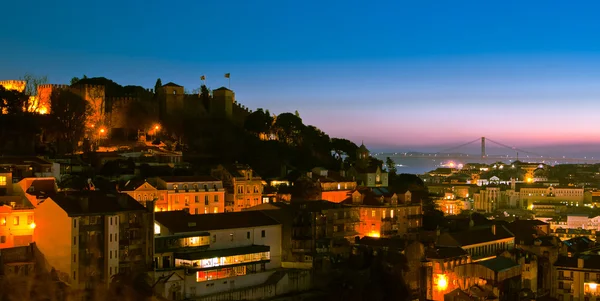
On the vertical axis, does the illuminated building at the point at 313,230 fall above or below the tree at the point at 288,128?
below

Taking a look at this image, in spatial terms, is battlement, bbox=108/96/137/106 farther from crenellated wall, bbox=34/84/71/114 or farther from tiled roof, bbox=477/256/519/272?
tiled roof, bbox=477/256/519/272

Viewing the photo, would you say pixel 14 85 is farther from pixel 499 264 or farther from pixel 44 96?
pixel 499 264

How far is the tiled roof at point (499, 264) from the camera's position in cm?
2932

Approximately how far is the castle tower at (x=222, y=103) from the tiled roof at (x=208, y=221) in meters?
20.0

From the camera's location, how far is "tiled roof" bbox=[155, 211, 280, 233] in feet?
83.0

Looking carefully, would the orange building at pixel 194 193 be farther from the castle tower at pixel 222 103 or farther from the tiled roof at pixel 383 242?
the castle tower at pixel 222 103

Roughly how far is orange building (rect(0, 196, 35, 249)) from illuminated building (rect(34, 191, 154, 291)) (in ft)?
1.05

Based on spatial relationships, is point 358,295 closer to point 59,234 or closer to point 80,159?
point 59,234

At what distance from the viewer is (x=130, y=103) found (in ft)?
140

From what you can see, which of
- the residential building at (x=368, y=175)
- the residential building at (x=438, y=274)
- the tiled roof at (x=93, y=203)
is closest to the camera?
the tiled roof at (x=93, y=203)

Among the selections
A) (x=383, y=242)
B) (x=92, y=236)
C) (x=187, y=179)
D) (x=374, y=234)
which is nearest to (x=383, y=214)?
(x=374, y=234)

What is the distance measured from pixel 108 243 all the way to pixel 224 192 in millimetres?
11218

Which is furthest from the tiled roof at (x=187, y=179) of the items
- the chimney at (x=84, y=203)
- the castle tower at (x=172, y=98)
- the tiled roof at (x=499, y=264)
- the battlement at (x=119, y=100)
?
the castle tower at (x=172, y=98)

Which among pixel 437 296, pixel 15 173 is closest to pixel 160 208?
pixel 15 173
